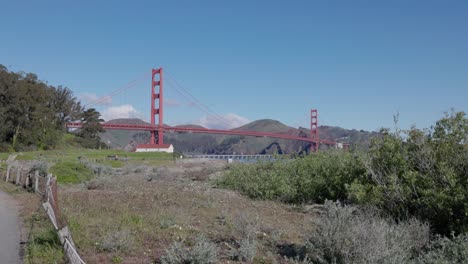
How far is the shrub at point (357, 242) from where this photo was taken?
537cm

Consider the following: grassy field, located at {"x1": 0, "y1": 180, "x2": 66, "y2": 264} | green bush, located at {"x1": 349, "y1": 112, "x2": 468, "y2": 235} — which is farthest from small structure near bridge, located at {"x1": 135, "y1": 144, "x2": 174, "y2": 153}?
green bush, located at {"x1": 349, "y1": 112, "x2": 468, "y2": 235}

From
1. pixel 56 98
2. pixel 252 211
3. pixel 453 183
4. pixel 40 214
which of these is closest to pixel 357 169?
pixel 252 211

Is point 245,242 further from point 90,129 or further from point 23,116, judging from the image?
point 90,129

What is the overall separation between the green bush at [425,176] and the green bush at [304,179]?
6.07 feet

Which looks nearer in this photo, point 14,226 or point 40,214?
point 14,226

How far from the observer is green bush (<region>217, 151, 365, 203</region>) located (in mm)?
12117

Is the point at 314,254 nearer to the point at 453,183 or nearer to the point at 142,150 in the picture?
the point at 453,183

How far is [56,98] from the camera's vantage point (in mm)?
64812

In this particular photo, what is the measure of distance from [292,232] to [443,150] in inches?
123

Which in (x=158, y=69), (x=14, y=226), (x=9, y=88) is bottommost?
(x=14, y=226)

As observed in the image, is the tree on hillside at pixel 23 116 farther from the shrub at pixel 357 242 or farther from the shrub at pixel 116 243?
the shrub at pixel 357 242

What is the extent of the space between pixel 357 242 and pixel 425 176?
3005mm

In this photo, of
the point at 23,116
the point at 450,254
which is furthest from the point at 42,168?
the point at 23,116

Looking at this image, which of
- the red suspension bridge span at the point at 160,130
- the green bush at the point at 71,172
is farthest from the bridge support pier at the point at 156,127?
the green bush at the point at 71,172
